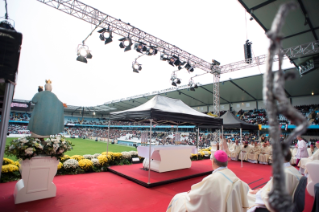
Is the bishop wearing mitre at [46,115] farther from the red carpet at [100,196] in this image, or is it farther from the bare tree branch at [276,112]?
the bare tree branch at [276,112]

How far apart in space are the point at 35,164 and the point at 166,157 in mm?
Result: 4479

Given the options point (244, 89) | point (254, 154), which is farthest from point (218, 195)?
point (244, 89)

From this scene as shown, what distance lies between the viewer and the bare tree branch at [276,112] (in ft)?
2.46

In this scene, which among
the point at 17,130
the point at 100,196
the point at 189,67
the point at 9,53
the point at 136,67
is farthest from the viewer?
the point at 17,130

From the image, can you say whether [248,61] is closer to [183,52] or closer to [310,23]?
[310,23]

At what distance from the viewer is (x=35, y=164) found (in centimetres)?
421

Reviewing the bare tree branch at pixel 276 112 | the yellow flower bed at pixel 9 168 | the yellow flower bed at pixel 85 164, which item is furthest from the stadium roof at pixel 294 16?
the yellow flower bed at pixel 9 168

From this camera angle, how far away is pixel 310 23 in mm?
8312

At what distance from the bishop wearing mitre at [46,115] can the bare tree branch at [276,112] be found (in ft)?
16.8

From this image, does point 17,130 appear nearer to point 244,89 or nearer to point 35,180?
point 35,180

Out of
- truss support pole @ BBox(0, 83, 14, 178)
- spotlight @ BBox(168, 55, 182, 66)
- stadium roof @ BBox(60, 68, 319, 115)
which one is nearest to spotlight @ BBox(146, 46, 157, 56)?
spotlight @ BBox(168, 55, 182, 66)

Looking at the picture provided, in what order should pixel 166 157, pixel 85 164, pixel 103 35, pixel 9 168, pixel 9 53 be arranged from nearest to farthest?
pixel 9 53
pixel 9 168
pixel 85 164
pixel 166 157
pixel 103 35

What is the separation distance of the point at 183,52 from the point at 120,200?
9.38m

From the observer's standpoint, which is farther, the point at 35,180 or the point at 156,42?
the point at 156,42
